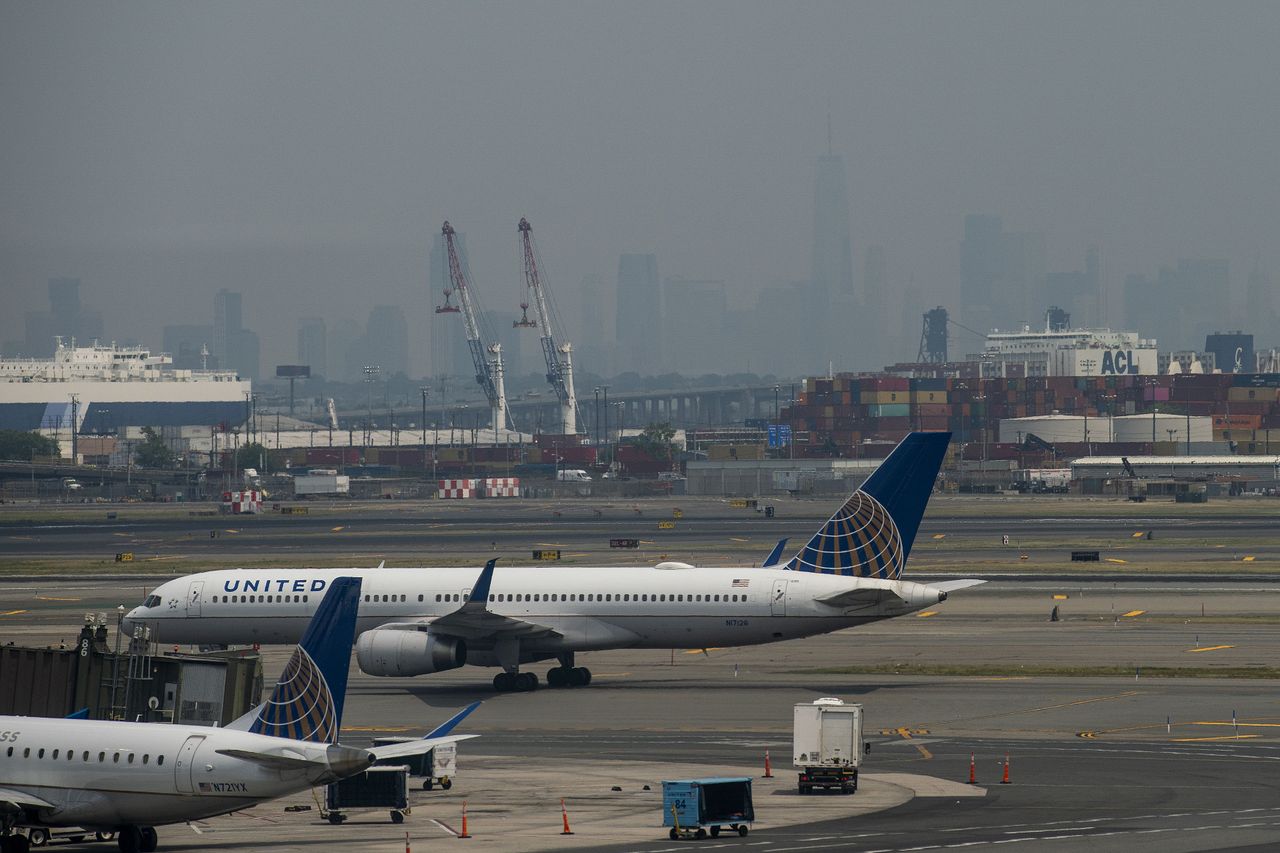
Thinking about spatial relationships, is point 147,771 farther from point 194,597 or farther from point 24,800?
point 194,597

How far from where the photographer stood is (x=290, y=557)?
402 ft

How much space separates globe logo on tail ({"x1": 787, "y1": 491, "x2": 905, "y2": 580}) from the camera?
195 feet

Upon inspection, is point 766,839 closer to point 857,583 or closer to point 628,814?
point 628,814

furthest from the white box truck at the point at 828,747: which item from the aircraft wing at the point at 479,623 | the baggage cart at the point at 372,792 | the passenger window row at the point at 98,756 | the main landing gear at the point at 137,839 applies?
the aircraft wing at the point at 479,623

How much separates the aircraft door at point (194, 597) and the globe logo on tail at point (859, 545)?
843 inches

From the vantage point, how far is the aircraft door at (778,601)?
58.9 metres

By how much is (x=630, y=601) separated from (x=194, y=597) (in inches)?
629

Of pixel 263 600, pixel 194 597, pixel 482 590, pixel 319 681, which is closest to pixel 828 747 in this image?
pixel 319 681

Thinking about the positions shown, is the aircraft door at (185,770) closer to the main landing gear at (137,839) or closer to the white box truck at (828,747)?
the main landing gear at (137,839)

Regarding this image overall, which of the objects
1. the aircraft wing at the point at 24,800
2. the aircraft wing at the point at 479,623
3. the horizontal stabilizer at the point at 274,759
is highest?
the aircraft wing at the point at 479,623

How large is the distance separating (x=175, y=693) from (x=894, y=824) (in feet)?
55.9

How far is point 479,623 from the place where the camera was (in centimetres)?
5950

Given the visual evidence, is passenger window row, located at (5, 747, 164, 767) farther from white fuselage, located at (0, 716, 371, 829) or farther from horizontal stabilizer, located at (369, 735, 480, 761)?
horizontal stabilizer, located at (369, 735, 480, 761)

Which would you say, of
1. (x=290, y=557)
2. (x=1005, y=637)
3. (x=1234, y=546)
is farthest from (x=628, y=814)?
(x=1234, y=546)
